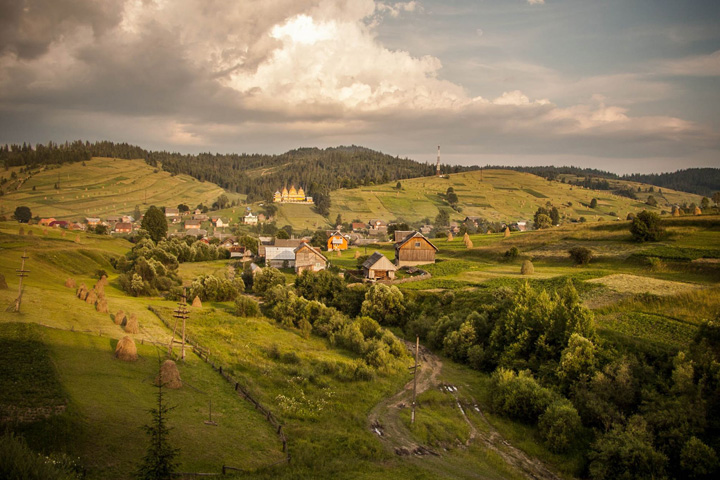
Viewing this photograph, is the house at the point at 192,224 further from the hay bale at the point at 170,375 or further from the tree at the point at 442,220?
the hay bale at the point at 170,375

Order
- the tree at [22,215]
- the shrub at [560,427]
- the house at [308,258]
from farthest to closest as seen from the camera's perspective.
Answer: the tree at [22,215] → the house at [308,258] → the shrub at [560,427]

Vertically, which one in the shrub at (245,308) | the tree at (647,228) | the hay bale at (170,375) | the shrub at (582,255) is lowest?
the shrub at (245,308)

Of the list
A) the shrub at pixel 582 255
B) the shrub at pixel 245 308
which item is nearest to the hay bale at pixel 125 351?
the shrub at pixel 245 308

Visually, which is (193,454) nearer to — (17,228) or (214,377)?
(214,377)

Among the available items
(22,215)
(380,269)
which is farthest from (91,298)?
(22,215)

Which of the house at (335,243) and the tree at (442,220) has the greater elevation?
the tree at (442,220)

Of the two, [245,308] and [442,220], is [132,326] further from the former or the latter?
[442,220]

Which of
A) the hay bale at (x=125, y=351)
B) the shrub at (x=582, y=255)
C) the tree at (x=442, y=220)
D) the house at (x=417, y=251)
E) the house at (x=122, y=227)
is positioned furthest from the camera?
the tree at (x=442, y=220)

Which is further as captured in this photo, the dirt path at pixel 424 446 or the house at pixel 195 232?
the house at pixel 195 232
